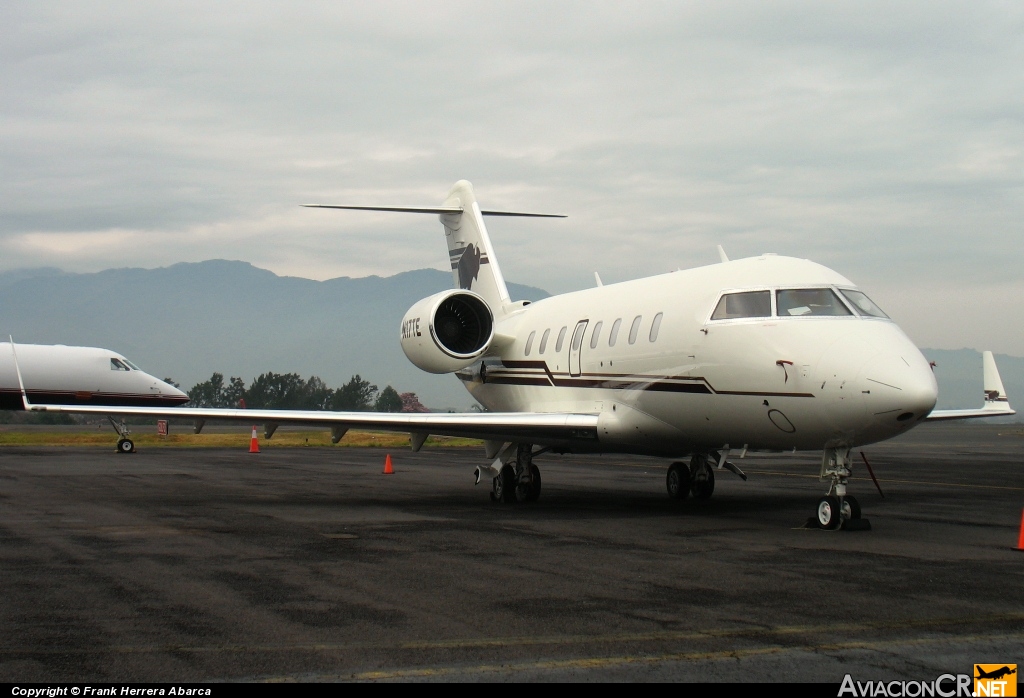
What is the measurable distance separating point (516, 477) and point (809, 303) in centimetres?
613

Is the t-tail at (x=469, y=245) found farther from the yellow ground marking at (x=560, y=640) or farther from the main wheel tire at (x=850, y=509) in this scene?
the yellow ground marking at (x=560, y=640)

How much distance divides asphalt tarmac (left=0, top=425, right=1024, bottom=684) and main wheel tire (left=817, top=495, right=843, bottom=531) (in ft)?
0.62

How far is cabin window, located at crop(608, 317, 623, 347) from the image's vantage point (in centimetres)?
1549

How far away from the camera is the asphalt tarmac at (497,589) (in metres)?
5.78

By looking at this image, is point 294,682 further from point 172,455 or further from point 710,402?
point 172,455

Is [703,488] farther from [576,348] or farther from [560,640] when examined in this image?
[560,640]

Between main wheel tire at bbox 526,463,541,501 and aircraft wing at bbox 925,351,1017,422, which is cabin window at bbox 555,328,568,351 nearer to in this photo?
main wheel tire at bbox 526,463,541,501

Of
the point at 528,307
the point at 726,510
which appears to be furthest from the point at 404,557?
the point at 528,307

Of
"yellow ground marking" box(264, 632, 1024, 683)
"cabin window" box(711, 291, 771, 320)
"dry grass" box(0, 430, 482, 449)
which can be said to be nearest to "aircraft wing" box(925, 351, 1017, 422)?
"cabin window" box(711, 291, 771, 320)

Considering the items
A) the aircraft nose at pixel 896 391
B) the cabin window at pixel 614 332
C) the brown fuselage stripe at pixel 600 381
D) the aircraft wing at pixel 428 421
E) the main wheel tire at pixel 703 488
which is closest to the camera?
the aircraft nose at pixel 896 391

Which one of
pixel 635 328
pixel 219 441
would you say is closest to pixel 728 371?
pixel 635 328

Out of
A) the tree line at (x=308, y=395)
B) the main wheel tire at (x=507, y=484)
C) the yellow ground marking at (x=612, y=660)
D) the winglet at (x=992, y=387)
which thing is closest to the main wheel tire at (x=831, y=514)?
the yellow ground marking at (x=612, y=660)

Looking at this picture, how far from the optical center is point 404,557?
9.99 meters

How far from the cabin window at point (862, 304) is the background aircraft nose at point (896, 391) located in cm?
122
